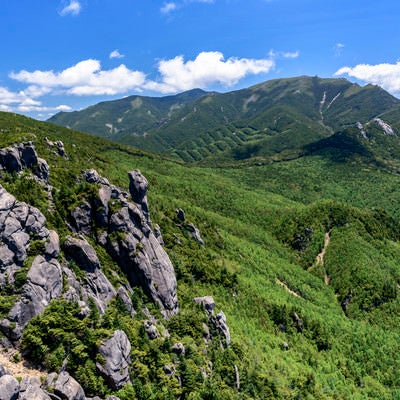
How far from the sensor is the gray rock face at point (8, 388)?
31.3 metres

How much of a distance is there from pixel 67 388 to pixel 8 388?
7.46 m

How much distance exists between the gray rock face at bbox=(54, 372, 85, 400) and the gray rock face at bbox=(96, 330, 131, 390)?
4.89m

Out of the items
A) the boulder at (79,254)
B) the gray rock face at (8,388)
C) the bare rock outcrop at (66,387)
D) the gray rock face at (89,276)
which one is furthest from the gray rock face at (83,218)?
the gray rock face at (8,388)

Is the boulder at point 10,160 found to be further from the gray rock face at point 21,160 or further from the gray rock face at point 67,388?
A: the gray rock face at point 67,388

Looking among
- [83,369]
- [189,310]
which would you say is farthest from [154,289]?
[83,369]

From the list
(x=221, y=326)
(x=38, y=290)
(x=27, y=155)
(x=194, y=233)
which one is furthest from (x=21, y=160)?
(x=194, y=233)

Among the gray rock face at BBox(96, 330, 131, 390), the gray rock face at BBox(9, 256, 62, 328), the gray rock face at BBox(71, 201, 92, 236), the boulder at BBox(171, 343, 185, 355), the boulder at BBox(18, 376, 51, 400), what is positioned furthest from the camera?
the gray rock face at BBox(71, 201, 92, 236)

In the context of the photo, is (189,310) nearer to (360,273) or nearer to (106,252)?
(106,252)

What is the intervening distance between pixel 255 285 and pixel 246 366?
219 ft

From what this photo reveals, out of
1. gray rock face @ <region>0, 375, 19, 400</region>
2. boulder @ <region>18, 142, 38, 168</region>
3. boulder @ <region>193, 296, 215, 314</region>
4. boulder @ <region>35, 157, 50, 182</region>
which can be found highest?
boulder @ <region>18, 142, 38, 168</region>

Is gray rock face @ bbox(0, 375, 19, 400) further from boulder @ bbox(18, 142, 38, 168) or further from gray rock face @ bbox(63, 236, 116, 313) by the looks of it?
boulder @ bbox(18, 142, 38, 168)

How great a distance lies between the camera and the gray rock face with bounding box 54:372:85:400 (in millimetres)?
36750

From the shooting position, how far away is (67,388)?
123 feet

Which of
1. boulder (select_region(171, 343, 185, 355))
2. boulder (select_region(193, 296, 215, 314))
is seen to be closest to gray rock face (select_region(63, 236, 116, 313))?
boulder (select_region(171, 343, 185, 355))
